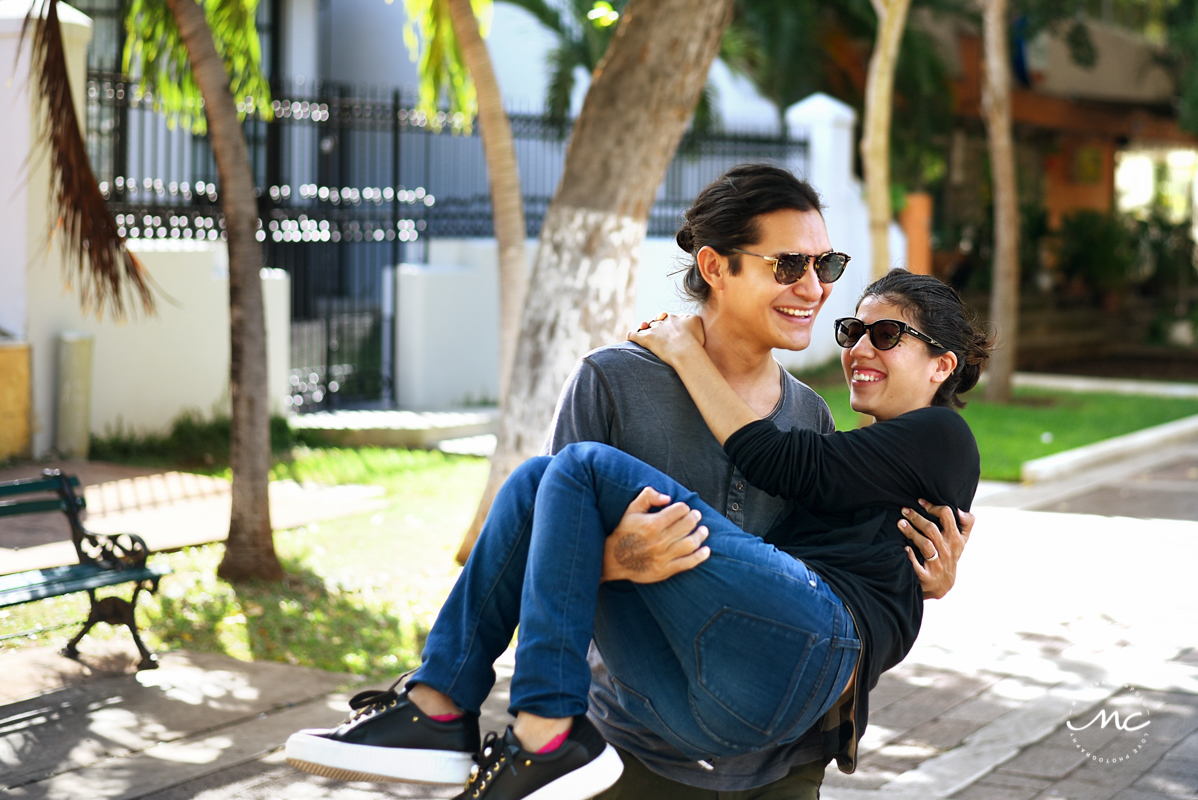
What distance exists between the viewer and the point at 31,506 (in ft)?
18.2

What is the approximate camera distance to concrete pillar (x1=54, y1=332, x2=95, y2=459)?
30.8ft

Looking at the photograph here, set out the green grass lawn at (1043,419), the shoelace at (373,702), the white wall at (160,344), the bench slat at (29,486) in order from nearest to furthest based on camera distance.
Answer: the shoelace at (373,702)
the bench slat at (29,486)
the white wall at (160,344)
the green grass lawn at (1043,419)

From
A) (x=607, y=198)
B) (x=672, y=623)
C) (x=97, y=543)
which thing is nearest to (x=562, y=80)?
(x=607, y=198)

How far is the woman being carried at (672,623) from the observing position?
2338 mm

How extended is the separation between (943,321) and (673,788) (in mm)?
1148

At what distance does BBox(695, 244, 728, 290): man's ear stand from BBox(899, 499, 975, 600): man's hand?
61 cm

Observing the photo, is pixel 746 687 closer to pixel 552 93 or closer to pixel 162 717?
pixel 162 717

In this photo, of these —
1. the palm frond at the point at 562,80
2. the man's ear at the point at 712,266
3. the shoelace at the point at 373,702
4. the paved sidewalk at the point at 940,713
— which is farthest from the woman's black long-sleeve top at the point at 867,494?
the palm frond at the point at 562,80

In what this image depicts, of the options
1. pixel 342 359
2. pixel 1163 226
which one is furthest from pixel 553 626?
pixel 1163 226

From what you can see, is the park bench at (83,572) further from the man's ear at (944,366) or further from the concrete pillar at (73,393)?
the concrete pillar at (73,393)

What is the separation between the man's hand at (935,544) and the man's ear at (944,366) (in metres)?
0.31

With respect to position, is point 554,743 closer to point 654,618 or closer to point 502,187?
point 654,618

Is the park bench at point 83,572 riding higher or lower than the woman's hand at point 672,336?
lower

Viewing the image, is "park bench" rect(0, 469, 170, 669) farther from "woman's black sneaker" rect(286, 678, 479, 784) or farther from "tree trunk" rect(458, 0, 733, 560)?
"woman's black sneaker" rect(286, 678, 479, 784)
